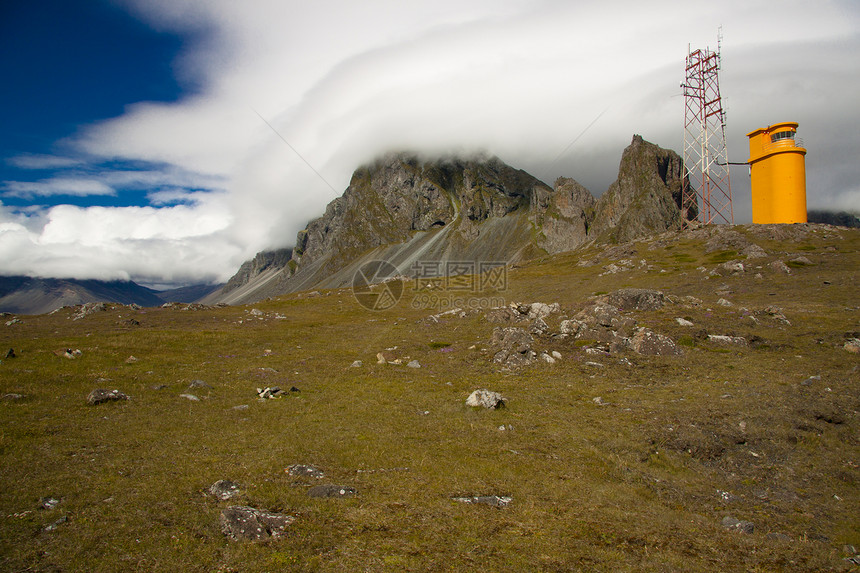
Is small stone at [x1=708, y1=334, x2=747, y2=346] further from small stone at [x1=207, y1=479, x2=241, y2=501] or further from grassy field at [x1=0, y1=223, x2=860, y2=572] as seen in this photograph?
small stone at [x1=207, y1=479, x2=241, y2=501]

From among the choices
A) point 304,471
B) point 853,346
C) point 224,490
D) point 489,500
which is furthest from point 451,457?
point 853,346

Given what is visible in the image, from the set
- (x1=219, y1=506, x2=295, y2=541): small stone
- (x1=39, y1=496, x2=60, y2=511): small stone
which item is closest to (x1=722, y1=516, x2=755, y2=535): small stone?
(x1=219, y1=506, x2=295, y2=541): small stone

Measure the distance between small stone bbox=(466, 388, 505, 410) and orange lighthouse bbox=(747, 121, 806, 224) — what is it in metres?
98.5

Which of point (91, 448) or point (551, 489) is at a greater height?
point (91, 448)

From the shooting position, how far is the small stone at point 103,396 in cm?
1900

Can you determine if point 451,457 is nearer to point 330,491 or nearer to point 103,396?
point 330,491

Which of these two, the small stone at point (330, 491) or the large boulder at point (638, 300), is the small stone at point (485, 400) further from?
the large boulder at point (638, 300)

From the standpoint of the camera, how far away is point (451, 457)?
1498 cm

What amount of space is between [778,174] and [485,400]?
101 metres

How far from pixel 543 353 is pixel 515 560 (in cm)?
2193

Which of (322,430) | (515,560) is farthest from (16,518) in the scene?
(515,560)

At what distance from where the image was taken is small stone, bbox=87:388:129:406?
748 inches

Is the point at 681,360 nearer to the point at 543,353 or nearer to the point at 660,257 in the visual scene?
the point at 543,353

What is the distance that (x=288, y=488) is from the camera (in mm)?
11914
